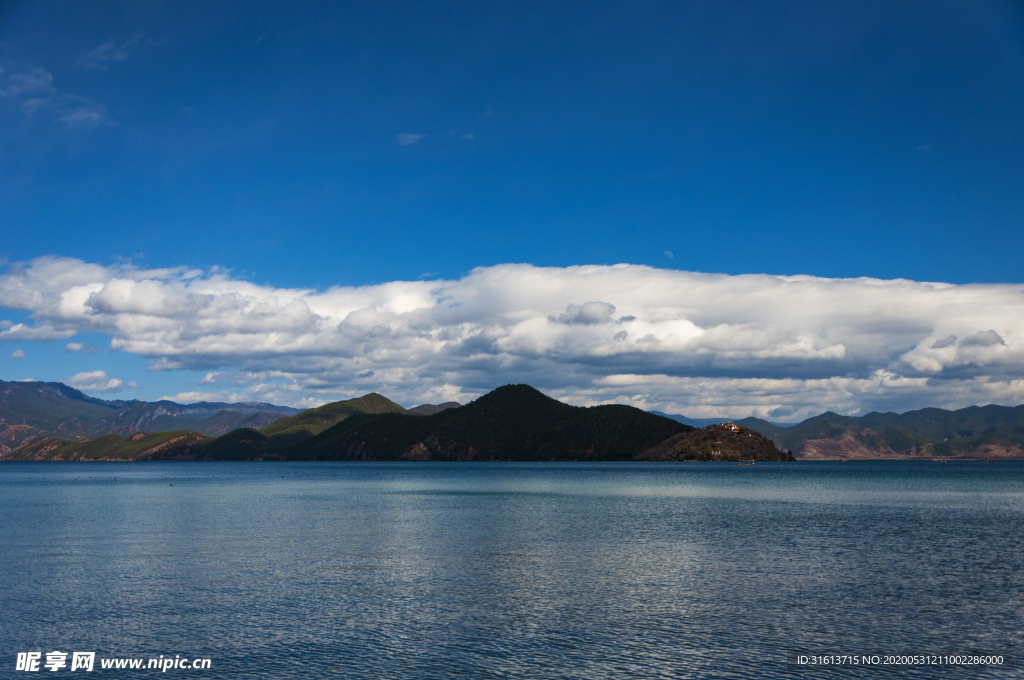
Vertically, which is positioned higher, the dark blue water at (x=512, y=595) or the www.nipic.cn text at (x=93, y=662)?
the www.nipic.cn text at (x=93, y=662)

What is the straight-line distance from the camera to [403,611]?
37562 millimetres

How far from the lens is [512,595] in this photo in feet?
135

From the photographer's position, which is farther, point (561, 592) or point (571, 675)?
point (561, 592)

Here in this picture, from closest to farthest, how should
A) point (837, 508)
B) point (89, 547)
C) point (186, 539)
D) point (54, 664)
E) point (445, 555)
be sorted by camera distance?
1. point (54, 664)
2. point (445, 555)
3. point (89, 547)
4. point (186, 539)
5. point (837, 508)

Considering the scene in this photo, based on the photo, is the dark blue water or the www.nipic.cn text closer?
the www.nipic.cn text

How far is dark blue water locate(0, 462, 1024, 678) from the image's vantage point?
29766 mm

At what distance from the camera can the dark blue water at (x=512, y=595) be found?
1172 inches

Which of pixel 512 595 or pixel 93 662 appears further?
pixel 512 595

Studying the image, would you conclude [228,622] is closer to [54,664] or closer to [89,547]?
[54,664]

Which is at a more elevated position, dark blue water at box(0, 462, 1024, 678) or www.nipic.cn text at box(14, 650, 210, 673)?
www.nipic.cn text at box(14, 650, 210, 673)

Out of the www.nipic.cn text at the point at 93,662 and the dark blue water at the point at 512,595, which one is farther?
the dark blue water at the point at 512,595

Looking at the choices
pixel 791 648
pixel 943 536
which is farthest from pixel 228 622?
pixel 943 536

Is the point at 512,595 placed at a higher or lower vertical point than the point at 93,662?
lower

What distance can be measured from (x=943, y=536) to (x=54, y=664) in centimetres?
8081
